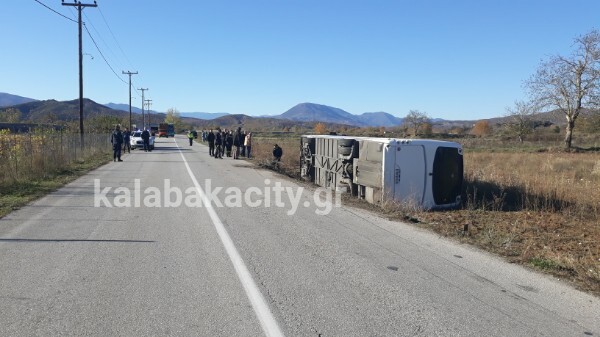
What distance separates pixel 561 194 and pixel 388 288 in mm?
10259

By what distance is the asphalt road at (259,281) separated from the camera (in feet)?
14.8

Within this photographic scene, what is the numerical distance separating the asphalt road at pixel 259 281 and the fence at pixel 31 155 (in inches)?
259

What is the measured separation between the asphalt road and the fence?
659 centimetres

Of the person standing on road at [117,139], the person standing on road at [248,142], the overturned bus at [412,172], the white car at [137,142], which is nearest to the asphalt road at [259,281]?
the overturned bus at [412,172]

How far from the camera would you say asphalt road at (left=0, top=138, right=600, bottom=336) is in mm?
4504

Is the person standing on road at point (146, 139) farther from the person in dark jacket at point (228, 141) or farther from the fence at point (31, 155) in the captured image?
the fence at point (31, 155)

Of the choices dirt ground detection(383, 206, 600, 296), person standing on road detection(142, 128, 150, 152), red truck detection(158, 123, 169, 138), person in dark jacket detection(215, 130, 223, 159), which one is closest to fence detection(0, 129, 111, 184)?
person in dark jacket detection(215, 130, 223, 159)

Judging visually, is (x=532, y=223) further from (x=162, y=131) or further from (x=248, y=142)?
(x=162, y=131)

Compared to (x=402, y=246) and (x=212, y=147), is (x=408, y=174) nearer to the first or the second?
(x=402, y=246)

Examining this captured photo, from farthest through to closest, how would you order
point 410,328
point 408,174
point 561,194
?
point 561,194
point 408,174
point 410,328

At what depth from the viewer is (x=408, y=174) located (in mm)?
12477

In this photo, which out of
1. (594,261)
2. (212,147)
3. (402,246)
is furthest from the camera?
(212,147)

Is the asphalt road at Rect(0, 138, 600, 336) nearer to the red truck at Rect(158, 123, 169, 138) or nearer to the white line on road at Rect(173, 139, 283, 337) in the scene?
the white line on road at Rect(173, 139, 283, 337)

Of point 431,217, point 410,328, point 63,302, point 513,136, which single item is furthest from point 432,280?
point 513,136
